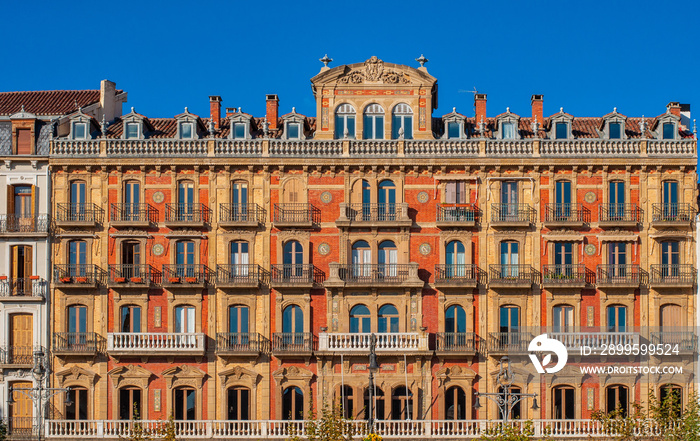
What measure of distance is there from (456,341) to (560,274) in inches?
251

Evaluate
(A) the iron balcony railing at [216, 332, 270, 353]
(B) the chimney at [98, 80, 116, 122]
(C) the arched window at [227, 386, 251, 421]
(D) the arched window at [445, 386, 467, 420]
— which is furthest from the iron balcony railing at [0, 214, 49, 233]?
(D) the arched window at [445, 386, 467, 420]

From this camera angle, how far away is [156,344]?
50562mm

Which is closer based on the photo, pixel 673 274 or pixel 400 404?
pixel 400 404

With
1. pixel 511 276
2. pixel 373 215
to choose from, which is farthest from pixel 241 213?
pixel 511 276

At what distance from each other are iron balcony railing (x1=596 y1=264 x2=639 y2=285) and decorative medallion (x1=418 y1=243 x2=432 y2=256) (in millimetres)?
8781

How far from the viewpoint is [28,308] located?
169 feet

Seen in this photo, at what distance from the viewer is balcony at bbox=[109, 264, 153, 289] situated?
167 feet

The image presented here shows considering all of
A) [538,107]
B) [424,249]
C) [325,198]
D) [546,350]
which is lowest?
[546,350]

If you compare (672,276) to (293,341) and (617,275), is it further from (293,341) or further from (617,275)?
(293,341)

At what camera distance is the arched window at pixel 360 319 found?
51.3m

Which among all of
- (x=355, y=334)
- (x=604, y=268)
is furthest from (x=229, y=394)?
(x=604, y=268)

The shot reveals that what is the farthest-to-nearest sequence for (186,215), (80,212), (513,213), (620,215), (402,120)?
(402,120) → (80,212) → (186,215) → (513,213) → (620,215)

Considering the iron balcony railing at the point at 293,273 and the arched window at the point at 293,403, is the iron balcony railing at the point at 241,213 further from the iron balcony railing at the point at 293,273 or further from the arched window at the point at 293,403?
the arched window at the point at 293,403

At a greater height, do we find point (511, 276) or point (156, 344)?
point (511, 276)
